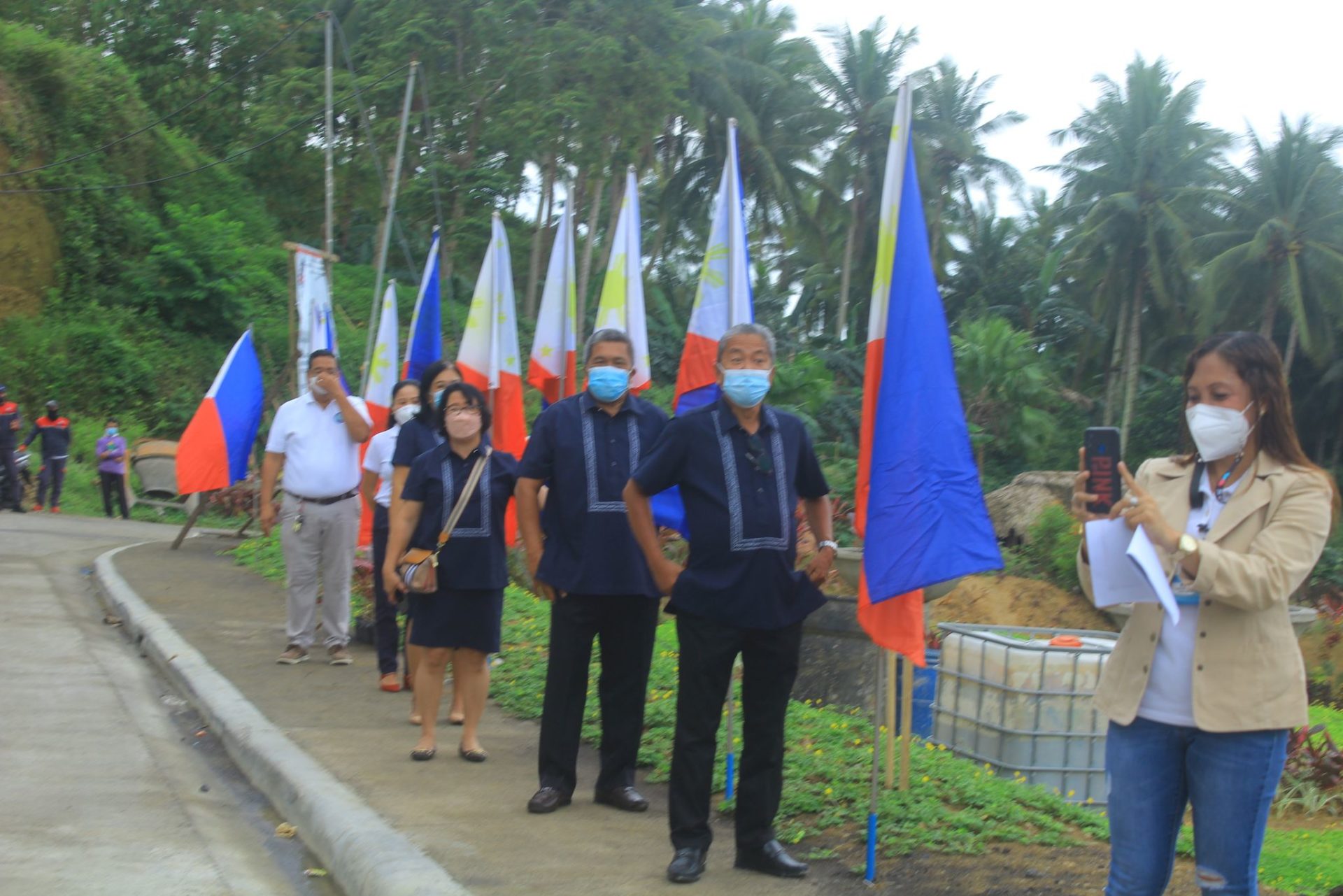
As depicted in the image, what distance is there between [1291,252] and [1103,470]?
1956 inches

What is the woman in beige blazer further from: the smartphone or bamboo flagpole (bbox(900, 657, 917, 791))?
bamboo flagpole (bbox(900, 657, 917, 791))

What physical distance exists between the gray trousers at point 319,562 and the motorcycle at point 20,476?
14460 mm

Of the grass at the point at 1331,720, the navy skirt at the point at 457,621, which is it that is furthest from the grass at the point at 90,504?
the navy skirt at the point at 457,621

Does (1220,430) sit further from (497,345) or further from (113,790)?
(497,345)

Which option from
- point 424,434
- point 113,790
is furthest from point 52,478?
point 113,790

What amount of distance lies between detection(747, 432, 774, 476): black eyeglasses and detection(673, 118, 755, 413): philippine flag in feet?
8.60

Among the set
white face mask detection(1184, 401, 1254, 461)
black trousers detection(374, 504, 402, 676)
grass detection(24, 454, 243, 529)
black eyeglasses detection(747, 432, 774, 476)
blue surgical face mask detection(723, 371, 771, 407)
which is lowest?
grass detection(24, 454, 243, 529)

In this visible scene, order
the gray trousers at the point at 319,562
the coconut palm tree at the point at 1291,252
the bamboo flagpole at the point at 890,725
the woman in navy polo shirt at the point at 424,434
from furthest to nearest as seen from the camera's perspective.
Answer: the coconut palm tree at the point at 1291,252 → the gray trousers at the point at 319,562 → the woman in navy polo shirt at the point at 424,434 → the bamboo flagpole at the point at 890,725

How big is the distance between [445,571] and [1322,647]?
49.8 ft

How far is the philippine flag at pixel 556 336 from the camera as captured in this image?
33.1 ft

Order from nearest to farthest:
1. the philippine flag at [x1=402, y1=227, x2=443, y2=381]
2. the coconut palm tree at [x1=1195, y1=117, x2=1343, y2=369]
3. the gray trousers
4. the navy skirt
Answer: the navy skirt → the gray trousers → the philippine flag at [x1=402, y1=227, x2=443, y2=381] → the coconut palm tree at [x1=1195, y1=117, x2=1343, y2=369]

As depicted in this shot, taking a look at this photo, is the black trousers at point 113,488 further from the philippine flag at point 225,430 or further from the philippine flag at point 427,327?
the philippine flag at point 427,327

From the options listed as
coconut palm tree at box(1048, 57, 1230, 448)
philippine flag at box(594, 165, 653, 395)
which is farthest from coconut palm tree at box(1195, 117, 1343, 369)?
philippine flag at box(594, 165, 653, 395)

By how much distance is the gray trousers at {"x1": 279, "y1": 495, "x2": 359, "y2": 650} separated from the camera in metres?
8.59
